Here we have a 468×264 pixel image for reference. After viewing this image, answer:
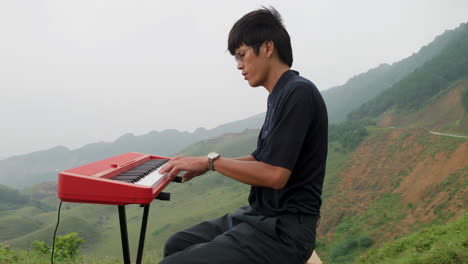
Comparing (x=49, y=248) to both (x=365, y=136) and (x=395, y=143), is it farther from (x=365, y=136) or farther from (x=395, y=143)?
(x=365, y=136)

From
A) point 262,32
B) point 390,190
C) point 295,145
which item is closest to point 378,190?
point 390,190

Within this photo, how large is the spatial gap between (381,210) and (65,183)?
37244 millimetres

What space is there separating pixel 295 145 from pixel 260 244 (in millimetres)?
672

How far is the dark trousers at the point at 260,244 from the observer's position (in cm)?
229

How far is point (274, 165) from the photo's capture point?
2.29m

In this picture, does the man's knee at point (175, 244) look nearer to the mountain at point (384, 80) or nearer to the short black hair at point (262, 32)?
the short black hair at point (262, 32)

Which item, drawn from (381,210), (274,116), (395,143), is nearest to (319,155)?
(274,116)

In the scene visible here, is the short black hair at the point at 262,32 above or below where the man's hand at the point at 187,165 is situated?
above

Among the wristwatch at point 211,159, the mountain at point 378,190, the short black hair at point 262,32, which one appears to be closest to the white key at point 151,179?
the wristwatch at point 211,159

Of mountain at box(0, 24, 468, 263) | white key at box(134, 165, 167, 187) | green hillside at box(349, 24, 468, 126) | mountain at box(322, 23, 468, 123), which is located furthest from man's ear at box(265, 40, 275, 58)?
mountain at box(322, 23, 468, 123)

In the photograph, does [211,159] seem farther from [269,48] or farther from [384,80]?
[384,80]

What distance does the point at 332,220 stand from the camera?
39219 mm

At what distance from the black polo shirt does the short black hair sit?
6.9 inches

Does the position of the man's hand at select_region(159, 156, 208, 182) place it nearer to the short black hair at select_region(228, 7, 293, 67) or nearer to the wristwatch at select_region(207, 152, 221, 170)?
the wristwatch at select_region(207, 152, 221, 170)
